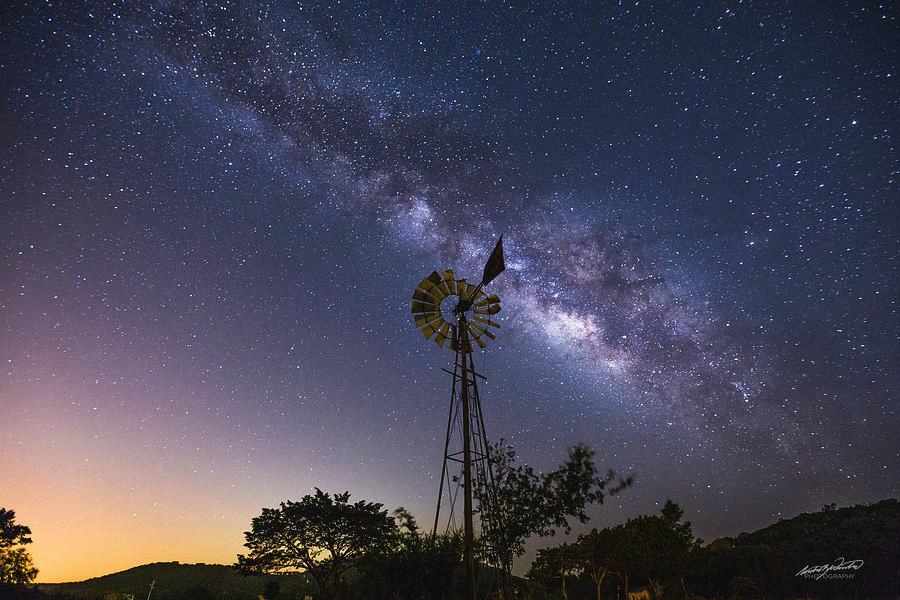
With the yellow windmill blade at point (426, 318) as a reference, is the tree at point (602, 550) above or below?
below

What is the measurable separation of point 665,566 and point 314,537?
28.8 m

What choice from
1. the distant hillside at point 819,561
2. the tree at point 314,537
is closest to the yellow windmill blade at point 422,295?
the tree at point 314,537

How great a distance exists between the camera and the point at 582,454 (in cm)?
2164

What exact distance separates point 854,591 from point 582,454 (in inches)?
1103

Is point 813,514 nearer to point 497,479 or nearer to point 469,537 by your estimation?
point 497,479

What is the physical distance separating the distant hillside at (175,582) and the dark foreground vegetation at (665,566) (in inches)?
643

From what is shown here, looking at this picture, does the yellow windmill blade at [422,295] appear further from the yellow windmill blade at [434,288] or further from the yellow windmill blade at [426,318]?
the yellow windmill blade at [426,318]

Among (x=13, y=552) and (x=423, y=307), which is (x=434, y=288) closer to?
(x=423, y=307)

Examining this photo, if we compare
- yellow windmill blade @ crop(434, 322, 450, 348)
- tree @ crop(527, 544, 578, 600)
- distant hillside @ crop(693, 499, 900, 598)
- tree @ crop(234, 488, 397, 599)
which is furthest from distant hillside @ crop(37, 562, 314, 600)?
yellow windmill blade @ crop(434, 322, 450, 348)

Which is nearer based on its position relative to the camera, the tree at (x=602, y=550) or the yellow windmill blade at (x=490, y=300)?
the yellow windmill blade at (x=490, y=300)

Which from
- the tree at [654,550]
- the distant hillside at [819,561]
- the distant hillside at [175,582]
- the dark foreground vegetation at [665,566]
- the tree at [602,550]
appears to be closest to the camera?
the dark foreground vegetation at [665,566]

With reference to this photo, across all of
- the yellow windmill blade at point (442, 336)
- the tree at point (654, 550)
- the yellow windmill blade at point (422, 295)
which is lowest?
Result: the tree at point (654, 550)

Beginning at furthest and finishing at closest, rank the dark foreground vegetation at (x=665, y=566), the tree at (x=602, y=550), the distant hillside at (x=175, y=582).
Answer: the distant hillside at (x=175, y=582) → the tree at (x=602, y=550) → the dark foreground vegetation at (x=665, y=566)

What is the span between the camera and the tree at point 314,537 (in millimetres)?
28016
